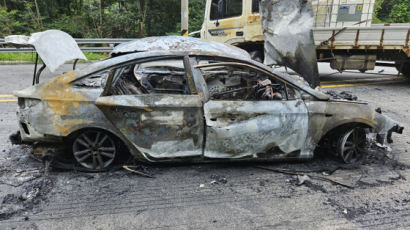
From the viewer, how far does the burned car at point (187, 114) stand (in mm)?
3066

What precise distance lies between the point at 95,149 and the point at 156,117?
0.80m

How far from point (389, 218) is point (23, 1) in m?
18.3

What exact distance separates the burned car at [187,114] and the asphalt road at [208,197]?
213mm

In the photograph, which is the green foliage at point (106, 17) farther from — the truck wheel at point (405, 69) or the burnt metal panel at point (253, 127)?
the burnt metal panel at point (253, 127)

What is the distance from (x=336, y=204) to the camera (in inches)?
111

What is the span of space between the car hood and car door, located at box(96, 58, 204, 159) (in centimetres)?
67

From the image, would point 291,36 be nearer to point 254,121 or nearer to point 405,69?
point 254,121

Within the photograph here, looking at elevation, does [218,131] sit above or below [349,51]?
below

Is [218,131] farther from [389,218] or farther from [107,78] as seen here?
[389,218]

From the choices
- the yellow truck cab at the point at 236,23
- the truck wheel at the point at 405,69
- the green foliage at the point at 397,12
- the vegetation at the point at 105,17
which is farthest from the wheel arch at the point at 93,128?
the green foliage at the point at 397,12

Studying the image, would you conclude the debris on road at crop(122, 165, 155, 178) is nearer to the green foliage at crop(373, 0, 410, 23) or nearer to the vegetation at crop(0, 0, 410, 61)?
the vegetation at crop(0, 0, 410, 61)

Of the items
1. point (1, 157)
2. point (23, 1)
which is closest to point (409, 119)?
point (1, 157)

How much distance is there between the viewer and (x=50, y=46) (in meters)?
3.30

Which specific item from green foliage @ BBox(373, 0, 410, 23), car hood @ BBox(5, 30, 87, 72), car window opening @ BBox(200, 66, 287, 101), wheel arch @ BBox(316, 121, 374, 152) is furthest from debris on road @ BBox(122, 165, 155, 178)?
green foliage @ BBox(373, 0, 410, 23)
